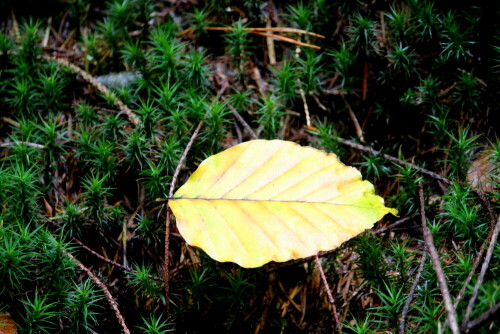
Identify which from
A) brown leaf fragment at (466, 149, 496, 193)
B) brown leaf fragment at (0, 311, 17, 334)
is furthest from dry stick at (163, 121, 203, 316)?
brown leaf fragment at (466, 149, 496, 193)

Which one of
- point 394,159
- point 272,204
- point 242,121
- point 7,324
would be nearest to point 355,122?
point 394,159

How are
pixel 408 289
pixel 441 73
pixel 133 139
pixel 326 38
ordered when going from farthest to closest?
1. pixel 326 38
2. pixel 441 73
3. pixel 133 139
4. pixel 408 289

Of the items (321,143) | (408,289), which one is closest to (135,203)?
(321,143)

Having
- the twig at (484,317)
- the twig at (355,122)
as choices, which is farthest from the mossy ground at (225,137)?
the twig at (484,317)

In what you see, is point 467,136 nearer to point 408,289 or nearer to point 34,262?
point 408,289

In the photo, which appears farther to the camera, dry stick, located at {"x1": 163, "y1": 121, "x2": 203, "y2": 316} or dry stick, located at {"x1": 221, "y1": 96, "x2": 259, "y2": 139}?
dry stick, located at {"x1": 221, "y1": 96, "x2": 259, "y2": 139}

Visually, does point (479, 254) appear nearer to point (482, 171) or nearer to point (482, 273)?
point (482, 273)

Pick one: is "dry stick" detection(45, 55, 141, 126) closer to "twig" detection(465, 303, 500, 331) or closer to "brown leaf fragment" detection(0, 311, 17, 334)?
"brown leaf fragment" detection(0, 311, 17, 334)
